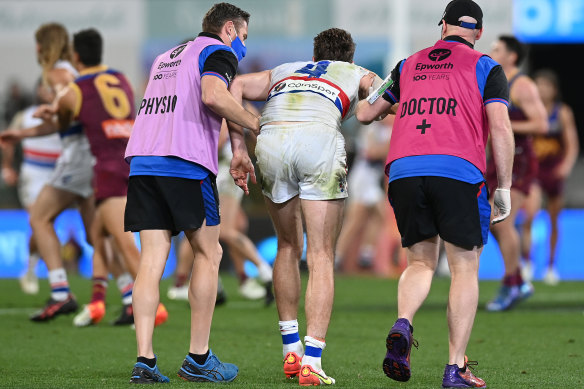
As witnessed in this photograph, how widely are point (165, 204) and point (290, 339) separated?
1.02m

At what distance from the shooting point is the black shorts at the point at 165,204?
5.57 metres

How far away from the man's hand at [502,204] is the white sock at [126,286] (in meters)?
3.84

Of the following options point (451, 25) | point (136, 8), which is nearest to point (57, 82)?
point (451, 25)

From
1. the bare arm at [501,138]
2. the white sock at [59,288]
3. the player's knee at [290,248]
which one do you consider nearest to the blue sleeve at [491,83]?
the bare arm at [501,138]

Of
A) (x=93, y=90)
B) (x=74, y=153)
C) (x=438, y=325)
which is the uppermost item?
(x=93, y=90)

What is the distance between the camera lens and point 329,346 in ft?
24.0

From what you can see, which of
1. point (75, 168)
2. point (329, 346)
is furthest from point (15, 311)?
point (329, 346)

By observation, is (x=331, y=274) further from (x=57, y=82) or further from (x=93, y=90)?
(x=57, y=82)

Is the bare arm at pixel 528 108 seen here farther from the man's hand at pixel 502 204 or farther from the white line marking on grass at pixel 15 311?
the white line marking on grass at pixel 15 311

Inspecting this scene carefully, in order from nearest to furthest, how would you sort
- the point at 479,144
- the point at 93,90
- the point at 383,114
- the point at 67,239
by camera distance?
the point at 479,144
the point at 383,114
the point at 93,90
the point at 67,239

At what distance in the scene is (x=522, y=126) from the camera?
383 inches

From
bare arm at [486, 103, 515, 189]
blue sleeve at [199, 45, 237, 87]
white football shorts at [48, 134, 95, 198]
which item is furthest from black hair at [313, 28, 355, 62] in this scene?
white football shorts at [48, 134, 95, 198]

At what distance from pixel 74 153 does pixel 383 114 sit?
374cm

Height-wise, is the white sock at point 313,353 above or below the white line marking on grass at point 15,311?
above
